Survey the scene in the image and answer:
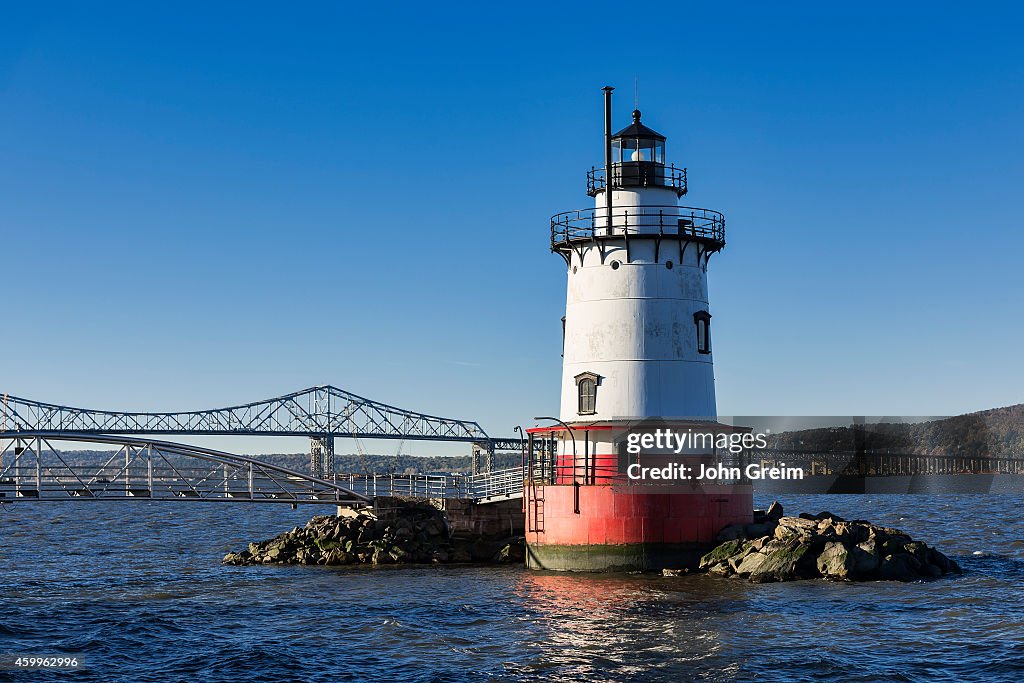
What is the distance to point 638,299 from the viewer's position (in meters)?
41.8

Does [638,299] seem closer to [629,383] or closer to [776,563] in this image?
[629,383]

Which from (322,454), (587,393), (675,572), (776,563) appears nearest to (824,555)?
(776,563)

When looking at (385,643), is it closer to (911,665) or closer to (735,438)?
A: (911,665)

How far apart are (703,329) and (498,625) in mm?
14932

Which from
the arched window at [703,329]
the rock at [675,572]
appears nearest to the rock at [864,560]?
the rock at [675,572]

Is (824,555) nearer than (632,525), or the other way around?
(824,555)

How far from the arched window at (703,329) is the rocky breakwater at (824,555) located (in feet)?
20.9

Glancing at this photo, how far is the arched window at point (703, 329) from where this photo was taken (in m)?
42.5

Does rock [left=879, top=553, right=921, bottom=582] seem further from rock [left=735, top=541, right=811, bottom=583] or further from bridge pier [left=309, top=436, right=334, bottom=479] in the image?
bridge pier [left=309, top=436, right=334, bottom=479]

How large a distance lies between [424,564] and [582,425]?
7999 mm

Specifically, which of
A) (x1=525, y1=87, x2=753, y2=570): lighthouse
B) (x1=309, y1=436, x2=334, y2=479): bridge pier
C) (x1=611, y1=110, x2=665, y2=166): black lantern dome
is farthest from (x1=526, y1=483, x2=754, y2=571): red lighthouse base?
(x1=309, y1=436, x2=334, y2=479): bridge pier

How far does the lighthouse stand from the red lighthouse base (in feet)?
0.10

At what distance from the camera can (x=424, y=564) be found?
4447 cm

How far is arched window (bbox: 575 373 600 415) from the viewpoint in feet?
137
